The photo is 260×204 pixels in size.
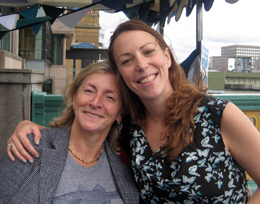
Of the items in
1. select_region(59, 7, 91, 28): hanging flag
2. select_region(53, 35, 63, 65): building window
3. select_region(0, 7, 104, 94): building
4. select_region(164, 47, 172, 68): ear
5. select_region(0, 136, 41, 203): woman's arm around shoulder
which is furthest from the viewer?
select_region(53, 35, 63, 65): building window

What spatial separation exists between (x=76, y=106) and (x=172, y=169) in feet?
3.02

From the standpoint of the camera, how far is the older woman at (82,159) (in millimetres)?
1785

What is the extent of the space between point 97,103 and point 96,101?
2 centimetres

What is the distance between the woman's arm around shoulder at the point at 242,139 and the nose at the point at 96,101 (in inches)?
37.3

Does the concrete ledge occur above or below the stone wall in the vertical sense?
above

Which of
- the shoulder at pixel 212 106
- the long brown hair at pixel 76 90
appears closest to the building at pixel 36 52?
the long brown hair at pixel 76 90

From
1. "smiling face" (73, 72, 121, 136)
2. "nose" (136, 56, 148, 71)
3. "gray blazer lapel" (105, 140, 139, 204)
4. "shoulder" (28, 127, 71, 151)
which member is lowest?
Answer: "gray blazer lapel" (105, 140, 139, 204)

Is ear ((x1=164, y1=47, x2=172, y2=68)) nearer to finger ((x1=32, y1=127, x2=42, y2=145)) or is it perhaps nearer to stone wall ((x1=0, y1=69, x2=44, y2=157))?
finger ((x1=32, y1=127, x2=42, y2=145))

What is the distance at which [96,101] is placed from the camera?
2057 millimetres

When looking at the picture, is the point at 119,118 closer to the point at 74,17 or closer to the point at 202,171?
the point at 202,171

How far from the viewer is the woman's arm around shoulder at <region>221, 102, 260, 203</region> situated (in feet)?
5.71

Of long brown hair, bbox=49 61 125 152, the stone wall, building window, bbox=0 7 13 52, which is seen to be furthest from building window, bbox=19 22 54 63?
long brown hair, bbox=49 61 125 152

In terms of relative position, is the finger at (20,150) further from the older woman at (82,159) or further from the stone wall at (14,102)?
the stone wall at (14,102)

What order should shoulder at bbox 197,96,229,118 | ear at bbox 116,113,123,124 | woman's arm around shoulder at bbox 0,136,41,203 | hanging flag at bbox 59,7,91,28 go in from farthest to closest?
1. hanging flag at bbox 59,7,91,28
2. ear at bbox 116,113,123,124
3. shoulder at bbox 197,96,229,118
4. woman's arm around shoulder at bbox 0,136,41,203
